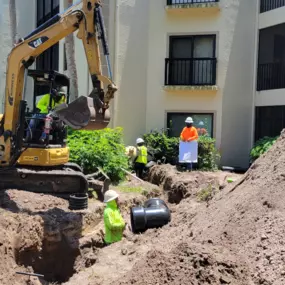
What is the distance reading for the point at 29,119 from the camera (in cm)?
955

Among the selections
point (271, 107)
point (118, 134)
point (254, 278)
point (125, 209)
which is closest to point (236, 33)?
point (271, 107)

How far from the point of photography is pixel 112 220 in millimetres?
8703

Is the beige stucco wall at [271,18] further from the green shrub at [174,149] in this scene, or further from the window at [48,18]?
the window at [48,18]

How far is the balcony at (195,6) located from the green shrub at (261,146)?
217 inches

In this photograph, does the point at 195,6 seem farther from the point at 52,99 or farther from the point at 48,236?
the point at 48,236

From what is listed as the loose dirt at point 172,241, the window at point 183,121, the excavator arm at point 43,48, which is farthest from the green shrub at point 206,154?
the excavator arm at point 43,48

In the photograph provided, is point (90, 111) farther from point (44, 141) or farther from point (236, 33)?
point (236, 33)

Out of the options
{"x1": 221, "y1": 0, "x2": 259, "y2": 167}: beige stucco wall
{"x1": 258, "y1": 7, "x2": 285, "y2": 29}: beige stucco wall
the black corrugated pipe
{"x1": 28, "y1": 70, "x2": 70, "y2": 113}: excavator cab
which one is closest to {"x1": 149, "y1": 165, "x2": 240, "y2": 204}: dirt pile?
the black corrugated pipe

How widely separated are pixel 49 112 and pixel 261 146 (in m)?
9.41

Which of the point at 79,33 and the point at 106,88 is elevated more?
the point at 79,33

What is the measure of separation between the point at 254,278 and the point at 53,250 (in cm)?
469

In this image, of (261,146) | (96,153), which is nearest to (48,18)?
(96,153)

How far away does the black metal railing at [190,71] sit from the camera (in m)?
18.3

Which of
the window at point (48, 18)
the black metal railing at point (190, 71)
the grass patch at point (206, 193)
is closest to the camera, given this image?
the grass patch at point (206, 193)
